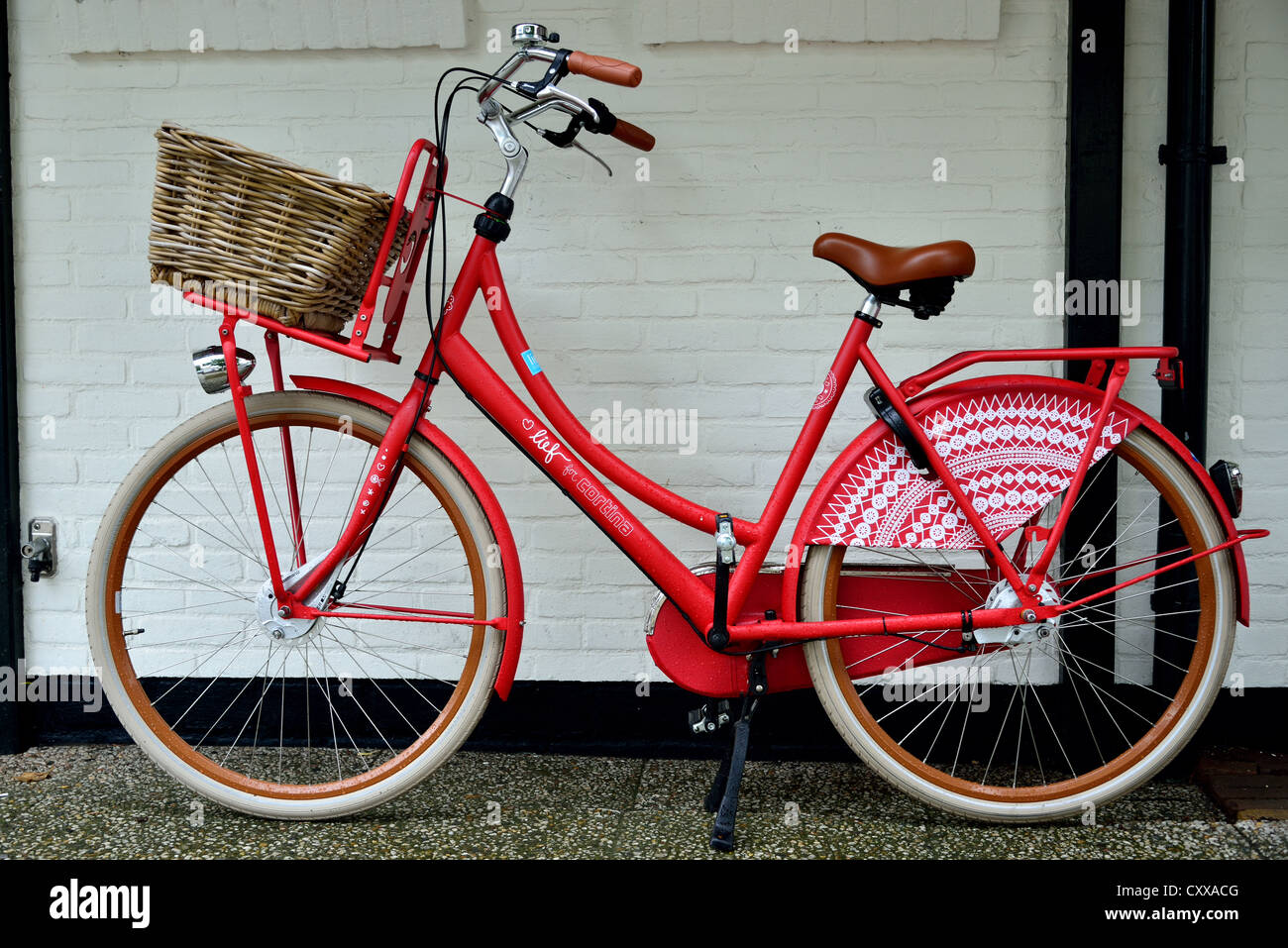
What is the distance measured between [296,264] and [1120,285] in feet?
5.93

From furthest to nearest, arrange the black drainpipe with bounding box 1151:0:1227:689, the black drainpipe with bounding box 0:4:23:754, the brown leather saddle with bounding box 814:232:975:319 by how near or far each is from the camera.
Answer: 1. the black drainpipe with bounding box 0:4:23:754
2. the black drainpipe with bounding box 1151:0:1227:689
3. the brown leather saddle with bounding box 814:232:975:319

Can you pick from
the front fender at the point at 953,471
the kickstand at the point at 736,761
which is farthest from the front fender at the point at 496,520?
the front fender at the point at 953,471

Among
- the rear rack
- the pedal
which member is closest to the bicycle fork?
the rear rack

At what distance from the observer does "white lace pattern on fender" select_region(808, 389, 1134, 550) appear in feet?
7.23

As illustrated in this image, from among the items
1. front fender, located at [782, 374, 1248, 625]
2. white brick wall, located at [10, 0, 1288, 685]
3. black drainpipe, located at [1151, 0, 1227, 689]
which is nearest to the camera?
front fender, located at [782, 374, 1248, 625]

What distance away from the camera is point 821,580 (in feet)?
7.30

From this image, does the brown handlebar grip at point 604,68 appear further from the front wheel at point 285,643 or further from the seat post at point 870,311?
the front wheel at point 285,643

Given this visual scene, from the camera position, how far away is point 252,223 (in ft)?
6.70

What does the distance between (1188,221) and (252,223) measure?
77.7 inches

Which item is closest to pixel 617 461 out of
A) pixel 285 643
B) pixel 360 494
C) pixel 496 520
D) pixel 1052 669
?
pixel 496 520

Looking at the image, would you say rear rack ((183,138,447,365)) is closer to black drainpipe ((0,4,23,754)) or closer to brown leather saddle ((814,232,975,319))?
brown leather saddle ((814,232,975,319))

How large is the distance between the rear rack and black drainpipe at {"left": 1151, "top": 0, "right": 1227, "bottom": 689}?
1.61 meters

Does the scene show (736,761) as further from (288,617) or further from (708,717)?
(288,617)
